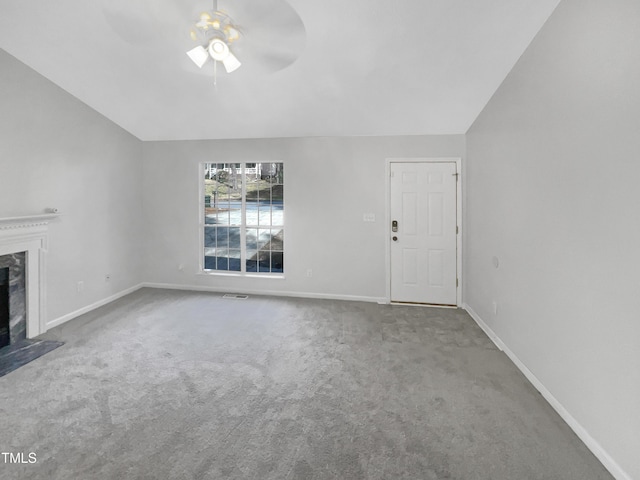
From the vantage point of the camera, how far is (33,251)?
3404 mm

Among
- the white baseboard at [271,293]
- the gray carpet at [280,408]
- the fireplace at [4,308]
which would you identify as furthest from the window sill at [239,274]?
the fireplace at [4,308]

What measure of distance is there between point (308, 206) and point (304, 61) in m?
2.03

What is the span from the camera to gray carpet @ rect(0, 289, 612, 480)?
1750mm

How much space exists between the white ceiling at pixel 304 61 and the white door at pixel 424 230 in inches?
22.1

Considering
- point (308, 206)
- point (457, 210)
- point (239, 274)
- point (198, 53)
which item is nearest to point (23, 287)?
point (239, 274)

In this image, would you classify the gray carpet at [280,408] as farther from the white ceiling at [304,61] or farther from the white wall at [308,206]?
the white ceiling at [304,61]

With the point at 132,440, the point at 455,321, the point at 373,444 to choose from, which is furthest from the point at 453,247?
the point at 132,440

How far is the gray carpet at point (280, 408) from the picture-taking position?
5.74 feet

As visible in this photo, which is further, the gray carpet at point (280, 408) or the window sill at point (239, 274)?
Answer: the window sill at point (239, 274)

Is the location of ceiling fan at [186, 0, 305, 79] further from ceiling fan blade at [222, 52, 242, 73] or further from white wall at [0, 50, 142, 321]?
white wall at [0, 50, 142, 321]

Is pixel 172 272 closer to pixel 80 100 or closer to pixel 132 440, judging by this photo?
pixel 80 100

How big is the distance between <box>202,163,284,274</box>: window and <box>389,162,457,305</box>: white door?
5.64ft

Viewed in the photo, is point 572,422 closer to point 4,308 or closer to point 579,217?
point 579,217

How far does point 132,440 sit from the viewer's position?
193cm
